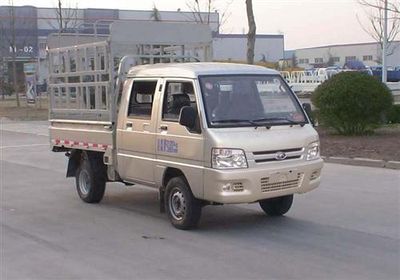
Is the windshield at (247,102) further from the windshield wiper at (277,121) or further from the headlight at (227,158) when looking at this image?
the headlight at (227,158)

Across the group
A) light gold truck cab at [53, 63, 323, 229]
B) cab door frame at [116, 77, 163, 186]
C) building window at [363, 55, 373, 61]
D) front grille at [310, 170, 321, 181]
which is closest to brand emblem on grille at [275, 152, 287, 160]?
light gold truck cab at [53, 63, 323, 229]

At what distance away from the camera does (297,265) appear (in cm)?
655

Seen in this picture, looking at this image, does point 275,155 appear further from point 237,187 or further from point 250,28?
point 250,28

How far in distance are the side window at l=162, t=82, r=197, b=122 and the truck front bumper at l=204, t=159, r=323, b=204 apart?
1.07 m

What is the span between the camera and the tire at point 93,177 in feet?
33.4

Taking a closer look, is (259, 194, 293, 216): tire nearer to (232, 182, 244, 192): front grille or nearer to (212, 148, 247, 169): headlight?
(232, 182, 244, 192): front grille

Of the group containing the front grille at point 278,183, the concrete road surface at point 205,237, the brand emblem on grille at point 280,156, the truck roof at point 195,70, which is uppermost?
the truck roof at point 195,70

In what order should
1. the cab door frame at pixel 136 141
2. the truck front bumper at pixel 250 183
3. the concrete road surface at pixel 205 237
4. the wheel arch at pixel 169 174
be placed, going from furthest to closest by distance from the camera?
the cab door frame at pixel 136 141 → the wheel arch at pixel 169 174 → the truck front bumper at pixel 250 183 → the concrete road surface at pixel 205 237

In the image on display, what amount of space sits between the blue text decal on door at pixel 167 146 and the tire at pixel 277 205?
149 cm

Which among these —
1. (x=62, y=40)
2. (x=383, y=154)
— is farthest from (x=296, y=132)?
(x=383, y=154)

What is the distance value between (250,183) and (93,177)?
332cm

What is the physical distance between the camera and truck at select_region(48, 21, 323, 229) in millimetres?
7742

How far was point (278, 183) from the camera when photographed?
26.0 feet

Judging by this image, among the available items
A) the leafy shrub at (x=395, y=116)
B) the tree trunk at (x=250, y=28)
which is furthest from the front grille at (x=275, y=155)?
the leafy shrub at (x=395, y=116)
